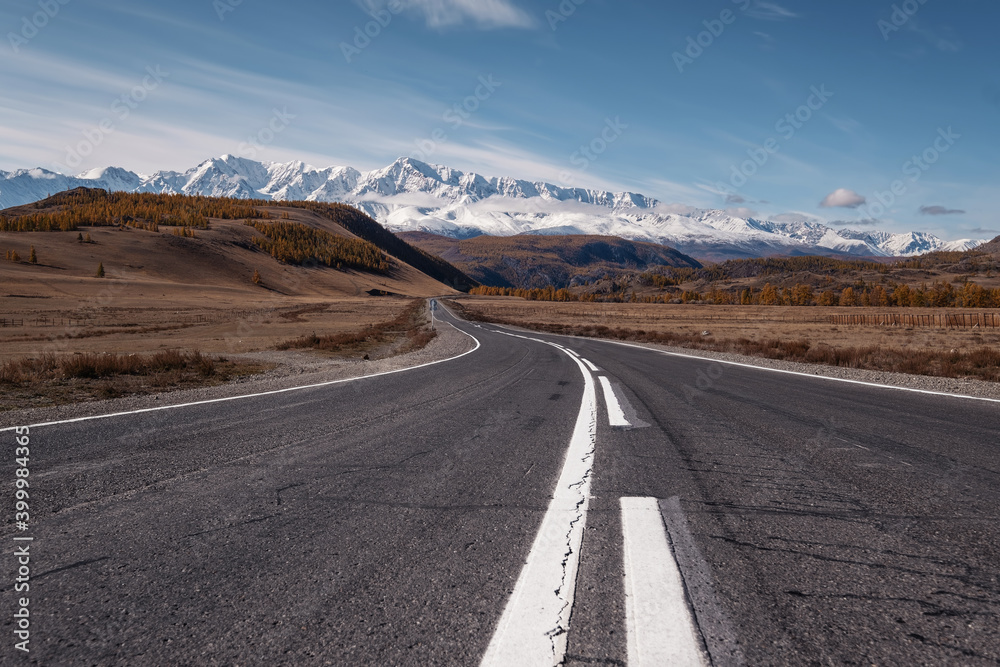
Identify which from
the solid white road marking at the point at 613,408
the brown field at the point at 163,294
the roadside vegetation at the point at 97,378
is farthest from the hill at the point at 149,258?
the solid white road marking at the point at 613,408

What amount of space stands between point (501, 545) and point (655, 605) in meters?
0.91

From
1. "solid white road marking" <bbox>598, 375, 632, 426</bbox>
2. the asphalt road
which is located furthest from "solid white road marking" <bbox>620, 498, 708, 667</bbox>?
"solid white road marking" <bbox>598, 375, 632, 426</bbox>

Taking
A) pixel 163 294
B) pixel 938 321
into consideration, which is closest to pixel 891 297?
pixel 938 321

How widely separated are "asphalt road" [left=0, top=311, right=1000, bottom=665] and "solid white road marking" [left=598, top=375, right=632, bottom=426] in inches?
20.2

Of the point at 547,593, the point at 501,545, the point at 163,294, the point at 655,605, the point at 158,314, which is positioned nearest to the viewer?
the point at 655,605

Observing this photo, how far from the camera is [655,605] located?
2109mm

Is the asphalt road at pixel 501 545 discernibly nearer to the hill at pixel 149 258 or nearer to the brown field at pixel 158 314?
the brown field at pixel 158 314

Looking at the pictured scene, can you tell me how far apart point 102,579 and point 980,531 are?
466cm

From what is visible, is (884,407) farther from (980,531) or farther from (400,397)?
(400,397)

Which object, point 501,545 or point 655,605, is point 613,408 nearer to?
point 501,545

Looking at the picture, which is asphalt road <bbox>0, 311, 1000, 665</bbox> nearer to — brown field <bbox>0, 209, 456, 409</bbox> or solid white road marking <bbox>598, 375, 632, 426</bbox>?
solid white road marking <bbox>598, 375, 632, 426</bbox>

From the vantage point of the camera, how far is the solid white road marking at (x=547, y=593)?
1827 mm

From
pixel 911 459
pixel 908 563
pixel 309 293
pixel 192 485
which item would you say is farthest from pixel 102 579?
pixel 309 293

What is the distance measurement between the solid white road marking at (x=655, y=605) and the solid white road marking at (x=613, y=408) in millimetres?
3350
